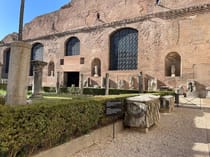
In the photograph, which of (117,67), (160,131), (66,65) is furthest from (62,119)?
(66,65)

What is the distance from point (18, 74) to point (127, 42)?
16170mm

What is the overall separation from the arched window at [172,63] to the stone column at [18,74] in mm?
14582

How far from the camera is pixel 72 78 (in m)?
22.4

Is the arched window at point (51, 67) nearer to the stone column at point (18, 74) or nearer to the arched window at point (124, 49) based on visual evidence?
the arched window at point (124, 49)

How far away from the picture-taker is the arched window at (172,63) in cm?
1623

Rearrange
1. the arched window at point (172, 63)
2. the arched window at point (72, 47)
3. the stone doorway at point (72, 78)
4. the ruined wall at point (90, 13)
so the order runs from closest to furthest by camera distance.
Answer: the arched window at point (172, 63) < the ruined wall at point (90, 13) < the arched window at point (72, 47) < the stone doorway at point (72, 78)

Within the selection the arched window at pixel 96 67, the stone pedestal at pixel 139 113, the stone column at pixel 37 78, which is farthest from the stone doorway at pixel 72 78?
the stone pedestal at pixel 139 113

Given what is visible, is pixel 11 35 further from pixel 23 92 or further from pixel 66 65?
pixel 23 92

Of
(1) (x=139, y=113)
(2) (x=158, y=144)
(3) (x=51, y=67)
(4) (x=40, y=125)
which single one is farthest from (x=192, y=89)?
(3) (x=51, y=67)

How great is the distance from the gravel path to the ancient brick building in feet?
37.5

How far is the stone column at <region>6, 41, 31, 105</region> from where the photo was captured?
3215 millimetres

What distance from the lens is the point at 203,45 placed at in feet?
47.9

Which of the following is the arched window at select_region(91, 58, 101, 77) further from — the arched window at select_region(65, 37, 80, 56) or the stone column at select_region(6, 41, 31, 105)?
the stone column at select_region(6, 41, 31, 105)

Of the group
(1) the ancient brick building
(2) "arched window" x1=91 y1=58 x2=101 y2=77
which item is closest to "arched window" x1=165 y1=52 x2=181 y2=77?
(1) the ancient brick building
